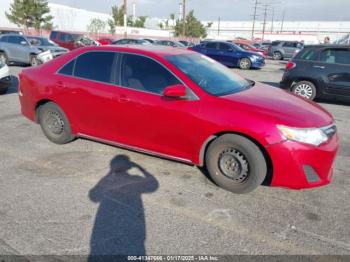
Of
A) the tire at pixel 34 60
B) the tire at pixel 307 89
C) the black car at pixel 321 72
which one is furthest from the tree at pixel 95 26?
the tire at pixel 307 89

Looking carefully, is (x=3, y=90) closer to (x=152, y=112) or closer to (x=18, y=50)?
(x=152, y=112)

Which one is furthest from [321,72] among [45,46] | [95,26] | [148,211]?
[95,26]

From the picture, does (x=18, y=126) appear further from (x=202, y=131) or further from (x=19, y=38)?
(x=19, y=38)

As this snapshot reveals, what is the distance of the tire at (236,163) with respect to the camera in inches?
135

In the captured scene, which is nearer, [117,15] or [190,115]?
[190,115]

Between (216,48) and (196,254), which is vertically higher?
(216,48)

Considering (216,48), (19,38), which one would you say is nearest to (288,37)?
(216,48)

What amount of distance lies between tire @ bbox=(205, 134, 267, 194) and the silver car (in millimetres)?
13470

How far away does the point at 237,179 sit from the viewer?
363cm

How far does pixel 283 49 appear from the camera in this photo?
29.1 metres

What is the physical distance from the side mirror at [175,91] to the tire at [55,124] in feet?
6.57

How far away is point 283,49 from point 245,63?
12544 mm

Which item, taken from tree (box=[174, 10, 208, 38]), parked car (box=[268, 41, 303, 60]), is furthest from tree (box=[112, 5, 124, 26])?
parked car (box=[268, 41, 303, 60])

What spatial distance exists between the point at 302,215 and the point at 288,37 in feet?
208
